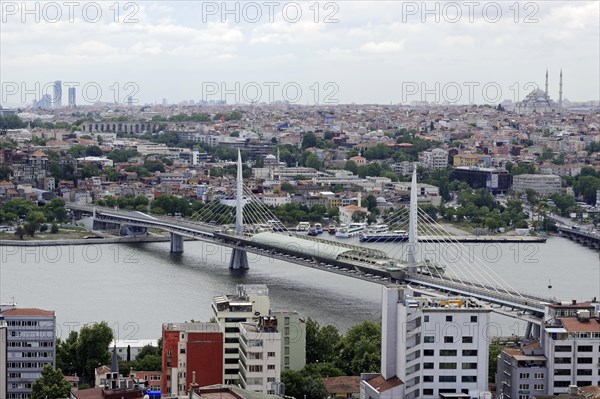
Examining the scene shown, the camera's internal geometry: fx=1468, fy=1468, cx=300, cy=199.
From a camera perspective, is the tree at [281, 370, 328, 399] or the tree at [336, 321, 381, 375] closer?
the tree at [281, 370, 328, 399]

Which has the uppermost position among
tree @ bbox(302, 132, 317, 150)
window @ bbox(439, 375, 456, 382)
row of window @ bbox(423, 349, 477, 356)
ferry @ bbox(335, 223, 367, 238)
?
tree @ bbox(302, 132, 317, 150)

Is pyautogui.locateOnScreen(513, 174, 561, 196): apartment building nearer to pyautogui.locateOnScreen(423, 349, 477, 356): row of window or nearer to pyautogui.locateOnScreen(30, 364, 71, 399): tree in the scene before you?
pyautogui.locateOnScreen(30, 364, 71, 399): tree

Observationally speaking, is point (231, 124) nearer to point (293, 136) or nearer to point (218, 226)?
point (293, 136)

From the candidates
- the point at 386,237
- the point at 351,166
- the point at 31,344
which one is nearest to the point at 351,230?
the point at 386,237

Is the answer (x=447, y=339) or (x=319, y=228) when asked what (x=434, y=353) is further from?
(x=319, y=228)

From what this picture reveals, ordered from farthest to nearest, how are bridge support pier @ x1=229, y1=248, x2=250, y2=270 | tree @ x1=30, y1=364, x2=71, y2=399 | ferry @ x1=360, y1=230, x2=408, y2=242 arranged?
1. ferry @ x1=360, y1=230, x2=408, y2=242
2. bridge support pier @ x1=229, y1=248, x2=250, y2=270
3. tree @ x1=30, y1=364, x2=71, y2=399

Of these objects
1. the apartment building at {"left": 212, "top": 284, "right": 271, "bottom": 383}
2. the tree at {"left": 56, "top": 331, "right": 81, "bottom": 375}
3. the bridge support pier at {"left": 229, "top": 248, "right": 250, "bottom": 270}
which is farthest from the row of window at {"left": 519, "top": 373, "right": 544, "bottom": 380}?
the bridge support pier at {"left": 229, "top": 248, "right": 250, "bottom": 270}

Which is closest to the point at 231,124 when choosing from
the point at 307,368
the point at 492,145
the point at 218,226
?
the point at 492,145
